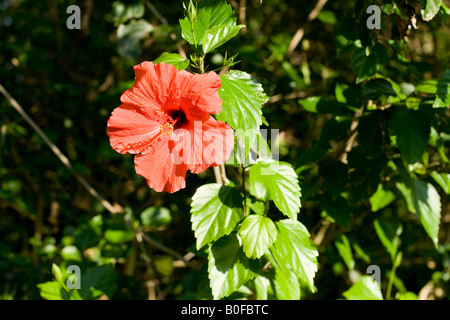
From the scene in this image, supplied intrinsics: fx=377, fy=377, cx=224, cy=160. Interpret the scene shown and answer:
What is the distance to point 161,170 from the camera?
98cm

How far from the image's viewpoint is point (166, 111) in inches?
40.9

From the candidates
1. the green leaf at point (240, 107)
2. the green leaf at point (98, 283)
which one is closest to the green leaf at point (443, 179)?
the green leaf at point (240, 107)

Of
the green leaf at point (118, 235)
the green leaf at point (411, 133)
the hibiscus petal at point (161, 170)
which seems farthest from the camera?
the green leaf at point (118, 235)

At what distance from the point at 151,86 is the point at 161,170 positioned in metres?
0.22

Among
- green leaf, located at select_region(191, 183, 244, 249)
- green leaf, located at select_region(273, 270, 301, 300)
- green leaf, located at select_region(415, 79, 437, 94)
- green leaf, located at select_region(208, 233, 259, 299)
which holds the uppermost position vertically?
green leaf, located at select_region(415, 79, 437, 94)

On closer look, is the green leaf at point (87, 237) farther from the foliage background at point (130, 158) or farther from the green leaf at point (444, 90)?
the green leaf at point (444, 90)

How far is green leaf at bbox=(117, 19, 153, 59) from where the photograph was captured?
1887mm

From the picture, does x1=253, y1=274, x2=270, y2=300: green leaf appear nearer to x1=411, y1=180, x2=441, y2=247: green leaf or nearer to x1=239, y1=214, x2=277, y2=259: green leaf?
x1=239, y1=214, x2=277, y2=259: green leaf

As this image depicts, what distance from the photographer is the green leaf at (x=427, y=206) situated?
4.32 feet

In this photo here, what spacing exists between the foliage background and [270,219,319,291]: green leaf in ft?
1.17

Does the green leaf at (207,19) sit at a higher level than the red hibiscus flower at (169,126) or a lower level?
higher

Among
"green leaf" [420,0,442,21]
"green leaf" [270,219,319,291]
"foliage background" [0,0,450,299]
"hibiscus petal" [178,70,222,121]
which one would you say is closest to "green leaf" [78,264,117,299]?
"foliage background" [0,0,450,299]

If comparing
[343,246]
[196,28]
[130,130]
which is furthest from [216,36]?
[343,246]
